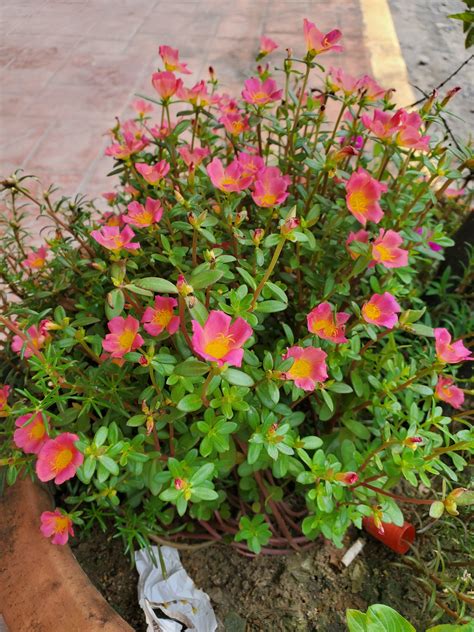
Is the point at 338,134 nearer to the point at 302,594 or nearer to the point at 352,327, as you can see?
the point at 352,327

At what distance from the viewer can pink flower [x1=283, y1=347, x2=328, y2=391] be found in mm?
874

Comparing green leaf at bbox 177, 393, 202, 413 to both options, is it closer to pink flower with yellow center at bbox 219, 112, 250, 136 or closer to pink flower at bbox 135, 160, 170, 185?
pink flower at bbox 135, 160, 170, 185

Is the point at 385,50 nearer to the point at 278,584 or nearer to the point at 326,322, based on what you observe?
the point at 326,322

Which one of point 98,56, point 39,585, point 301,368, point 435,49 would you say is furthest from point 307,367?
point 435,49

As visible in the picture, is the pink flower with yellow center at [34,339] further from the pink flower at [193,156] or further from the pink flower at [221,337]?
the pink flower at [193,156]

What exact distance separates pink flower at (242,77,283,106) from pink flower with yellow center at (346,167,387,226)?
0.97 ft

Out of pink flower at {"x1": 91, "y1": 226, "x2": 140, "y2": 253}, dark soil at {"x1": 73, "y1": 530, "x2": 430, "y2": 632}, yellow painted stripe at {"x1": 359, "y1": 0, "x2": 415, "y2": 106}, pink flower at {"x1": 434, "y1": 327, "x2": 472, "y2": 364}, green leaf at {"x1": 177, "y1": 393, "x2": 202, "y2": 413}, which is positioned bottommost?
dark soil at {"x1": 73, "y1": 530, "x2": 430, "y2": 632}

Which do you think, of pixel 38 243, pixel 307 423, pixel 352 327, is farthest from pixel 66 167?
pixel 352 327

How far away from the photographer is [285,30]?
378cm

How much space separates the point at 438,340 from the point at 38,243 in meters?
1.74

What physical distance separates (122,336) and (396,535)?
0.69 meters

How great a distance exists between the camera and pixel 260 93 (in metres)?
1.17

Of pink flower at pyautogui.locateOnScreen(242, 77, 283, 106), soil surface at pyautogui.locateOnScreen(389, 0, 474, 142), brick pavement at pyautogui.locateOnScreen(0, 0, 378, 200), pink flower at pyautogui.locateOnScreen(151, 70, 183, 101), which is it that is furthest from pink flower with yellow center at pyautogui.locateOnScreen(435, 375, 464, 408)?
soil surface at pyautogui.locateOnScreen(389, 0, 474, 142)

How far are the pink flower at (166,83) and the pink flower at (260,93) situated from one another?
0.46 ft
